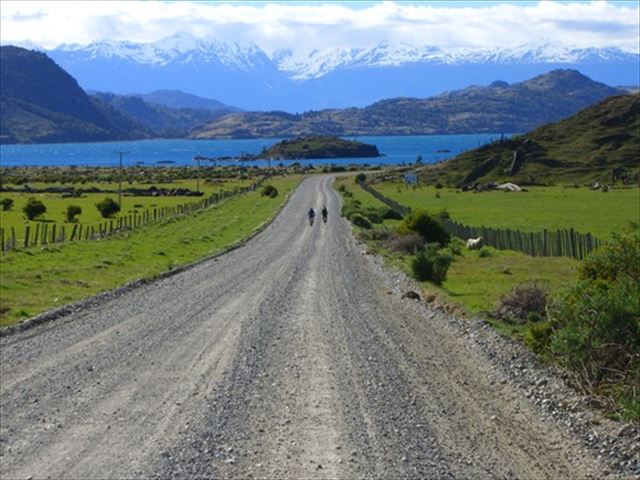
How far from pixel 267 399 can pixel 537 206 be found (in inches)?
2955

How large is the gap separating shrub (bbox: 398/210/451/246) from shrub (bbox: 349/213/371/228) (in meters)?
15.6

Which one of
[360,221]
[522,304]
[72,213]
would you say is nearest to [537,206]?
[360,221]

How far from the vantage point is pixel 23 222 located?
70625 millimetres

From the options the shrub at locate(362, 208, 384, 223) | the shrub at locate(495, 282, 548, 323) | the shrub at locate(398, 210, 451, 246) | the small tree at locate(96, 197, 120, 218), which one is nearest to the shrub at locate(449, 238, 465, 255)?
the shrub at locate(398, 210, 451, 246)

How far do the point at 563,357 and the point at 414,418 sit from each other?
362cm

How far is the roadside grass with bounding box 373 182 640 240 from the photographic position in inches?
2542

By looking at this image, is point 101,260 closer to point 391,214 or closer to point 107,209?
point 107,209

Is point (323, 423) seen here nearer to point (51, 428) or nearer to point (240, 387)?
point (240, 387)

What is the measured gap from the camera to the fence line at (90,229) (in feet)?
172

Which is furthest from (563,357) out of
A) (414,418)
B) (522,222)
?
(522,222)

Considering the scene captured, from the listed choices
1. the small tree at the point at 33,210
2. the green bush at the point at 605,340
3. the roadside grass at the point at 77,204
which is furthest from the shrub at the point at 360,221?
the green bush at the point at 605,340

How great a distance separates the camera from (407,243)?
44344 mm

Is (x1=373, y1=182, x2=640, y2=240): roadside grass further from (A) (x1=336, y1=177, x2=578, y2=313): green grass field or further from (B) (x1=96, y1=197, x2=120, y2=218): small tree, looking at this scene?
(B) (x1=96, y1=197, x2=120, y2=218): small tree

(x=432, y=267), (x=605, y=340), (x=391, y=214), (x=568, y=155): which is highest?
(x=568, y=155)
